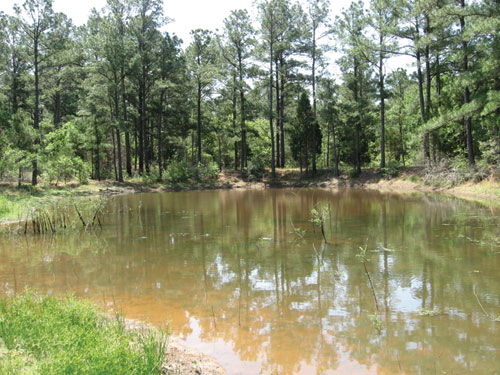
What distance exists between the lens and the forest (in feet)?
93.5

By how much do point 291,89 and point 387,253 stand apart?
3243 cm

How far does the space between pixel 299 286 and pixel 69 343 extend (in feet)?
13.6

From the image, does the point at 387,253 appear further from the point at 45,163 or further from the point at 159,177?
the point at 159,177

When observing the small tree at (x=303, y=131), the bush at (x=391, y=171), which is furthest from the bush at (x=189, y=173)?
the bush at (x=391, y=171)

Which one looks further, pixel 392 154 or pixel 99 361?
pixel 392 154

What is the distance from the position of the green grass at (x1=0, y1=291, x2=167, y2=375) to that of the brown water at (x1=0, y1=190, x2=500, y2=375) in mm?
1004

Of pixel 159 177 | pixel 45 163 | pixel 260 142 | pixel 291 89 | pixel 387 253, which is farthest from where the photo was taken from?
pixel 260 142

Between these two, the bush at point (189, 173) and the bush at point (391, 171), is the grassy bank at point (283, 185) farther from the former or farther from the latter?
the bush at point (189, 173)

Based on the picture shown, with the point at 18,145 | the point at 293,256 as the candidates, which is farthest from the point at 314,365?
the point at 18,145

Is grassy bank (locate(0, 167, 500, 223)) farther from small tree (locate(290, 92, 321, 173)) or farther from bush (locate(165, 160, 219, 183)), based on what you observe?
small tree (locate(290, 92, 321, 173))

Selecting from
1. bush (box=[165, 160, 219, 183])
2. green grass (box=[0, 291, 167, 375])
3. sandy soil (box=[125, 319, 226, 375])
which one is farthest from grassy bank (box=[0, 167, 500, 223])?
sandy soil (box=[125, 319, 226, 375])

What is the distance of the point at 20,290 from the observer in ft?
23.5

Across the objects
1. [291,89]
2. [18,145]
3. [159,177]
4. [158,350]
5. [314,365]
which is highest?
[291,89]

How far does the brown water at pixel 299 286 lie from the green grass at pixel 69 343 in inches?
39.5
